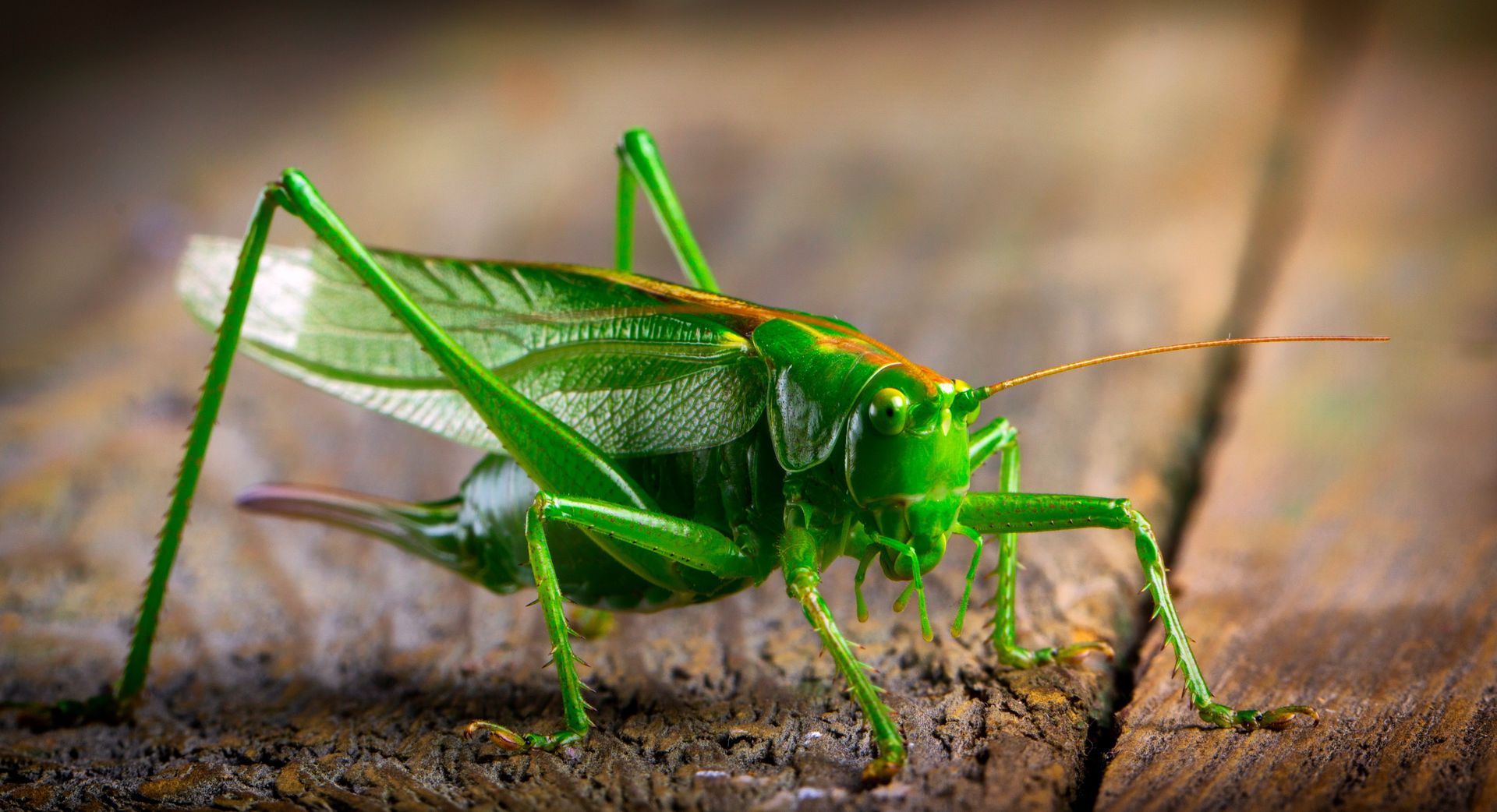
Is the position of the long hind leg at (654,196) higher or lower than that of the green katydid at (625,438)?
higher

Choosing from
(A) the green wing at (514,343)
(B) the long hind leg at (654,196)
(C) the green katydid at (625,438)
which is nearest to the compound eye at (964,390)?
(C) the green katydid at (625,438)

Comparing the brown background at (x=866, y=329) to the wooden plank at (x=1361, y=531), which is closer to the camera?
the wooden plank at (x=1361, y=531)

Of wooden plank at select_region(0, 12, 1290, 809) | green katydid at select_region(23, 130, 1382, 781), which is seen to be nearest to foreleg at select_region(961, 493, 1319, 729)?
green katydid at select_region(23, 130, 1382, 781)

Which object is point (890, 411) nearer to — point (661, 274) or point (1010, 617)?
point (1010, 617)

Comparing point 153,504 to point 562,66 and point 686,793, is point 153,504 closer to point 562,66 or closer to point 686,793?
point 686,793

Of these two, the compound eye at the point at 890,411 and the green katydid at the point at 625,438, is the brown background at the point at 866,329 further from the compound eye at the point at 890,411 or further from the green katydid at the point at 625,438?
the compound eye at the point at 890,411

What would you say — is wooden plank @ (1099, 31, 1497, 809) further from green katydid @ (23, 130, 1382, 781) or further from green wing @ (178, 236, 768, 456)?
green wing @ (178, 236, 768, 456)

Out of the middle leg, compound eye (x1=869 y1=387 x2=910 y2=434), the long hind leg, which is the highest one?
the long hind leg
